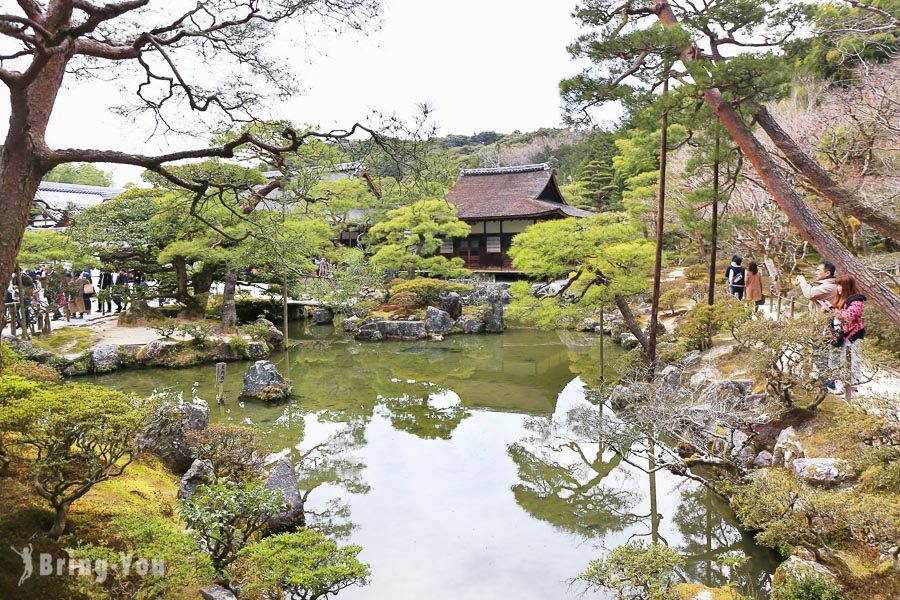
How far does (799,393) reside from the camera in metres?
6.12

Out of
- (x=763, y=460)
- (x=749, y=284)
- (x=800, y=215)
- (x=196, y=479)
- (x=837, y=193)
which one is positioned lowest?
(x=763, y=460)

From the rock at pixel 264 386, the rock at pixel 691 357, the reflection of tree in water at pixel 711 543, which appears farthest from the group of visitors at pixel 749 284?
the rock at pixel 264 386

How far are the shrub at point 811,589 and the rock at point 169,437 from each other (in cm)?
549

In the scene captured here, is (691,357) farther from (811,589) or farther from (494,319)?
(494,319)

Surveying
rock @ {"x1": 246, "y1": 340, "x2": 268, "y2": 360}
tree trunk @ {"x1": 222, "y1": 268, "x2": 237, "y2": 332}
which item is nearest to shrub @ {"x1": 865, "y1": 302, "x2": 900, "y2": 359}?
rock @ {"x1": 246, "y1": 340, "x2": 268, "y2": 360}

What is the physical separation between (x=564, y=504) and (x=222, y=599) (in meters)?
3.69

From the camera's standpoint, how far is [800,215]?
4.97 meters

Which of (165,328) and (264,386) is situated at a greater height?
(165,328)

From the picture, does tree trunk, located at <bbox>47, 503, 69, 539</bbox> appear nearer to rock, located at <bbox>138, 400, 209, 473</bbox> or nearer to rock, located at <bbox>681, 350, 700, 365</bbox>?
rock, located at <bbox>138, 400, 209, 473</bbox>

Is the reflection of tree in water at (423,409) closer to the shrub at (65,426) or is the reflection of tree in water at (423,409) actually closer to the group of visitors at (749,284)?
the shrub at (65,426)

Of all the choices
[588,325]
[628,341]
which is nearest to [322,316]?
[588,325]

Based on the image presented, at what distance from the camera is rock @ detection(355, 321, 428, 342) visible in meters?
15.6

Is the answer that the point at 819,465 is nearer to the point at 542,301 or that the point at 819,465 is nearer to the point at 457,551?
the point at 457,551

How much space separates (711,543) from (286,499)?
158 inches
